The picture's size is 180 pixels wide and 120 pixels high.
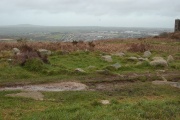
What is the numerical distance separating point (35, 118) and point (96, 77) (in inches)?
390

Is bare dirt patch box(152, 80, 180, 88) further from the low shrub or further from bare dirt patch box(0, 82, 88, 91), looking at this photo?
the low shrub

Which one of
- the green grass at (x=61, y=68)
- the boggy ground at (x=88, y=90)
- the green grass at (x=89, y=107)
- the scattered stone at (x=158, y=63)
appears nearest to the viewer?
the green grass at (x=89, y=107)

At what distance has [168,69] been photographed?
78.4 feet

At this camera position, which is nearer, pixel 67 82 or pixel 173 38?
pixel 67 82

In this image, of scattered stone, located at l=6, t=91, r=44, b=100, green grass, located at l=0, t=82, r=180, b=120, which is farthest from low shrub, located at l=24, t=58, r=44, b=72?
green grass, located at l=0, t=82, r=180, b=120

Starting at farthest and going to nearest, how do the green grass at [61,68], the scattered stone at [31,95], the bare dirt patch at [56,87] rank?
the green grass at [61,68] → the bare dirt patch at [56,87] → the scattered stone at [31,95]

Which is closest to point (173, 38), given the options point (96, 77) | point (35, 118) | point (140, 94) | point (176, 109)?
point (96, 77)

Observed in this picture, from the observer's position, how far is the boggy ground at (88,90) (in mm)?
12078

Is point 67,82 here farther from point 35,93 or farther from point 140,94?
point 140,94

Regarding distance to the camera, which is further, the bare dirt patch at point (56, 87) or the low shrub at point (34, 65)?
the low shrub at point (34, 65)

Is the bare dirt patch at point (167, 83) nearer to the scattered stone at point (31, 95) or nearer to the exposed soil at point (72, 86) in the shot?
the exposed soil at point (72, 86)

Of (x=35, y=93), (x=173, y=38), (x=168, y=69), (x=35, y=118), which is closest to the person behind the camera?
(x=35, y=118)

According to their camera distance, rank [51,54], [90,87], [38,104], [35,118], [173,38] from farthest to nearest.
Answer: [173,38] → [51,54] → [90,87] → [38,104] → [35,118]

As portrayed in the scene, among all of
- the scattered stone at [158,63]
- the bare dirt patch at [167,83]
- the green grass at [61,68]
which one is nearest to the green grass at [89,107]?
the bare dirt patch at [167,83]
